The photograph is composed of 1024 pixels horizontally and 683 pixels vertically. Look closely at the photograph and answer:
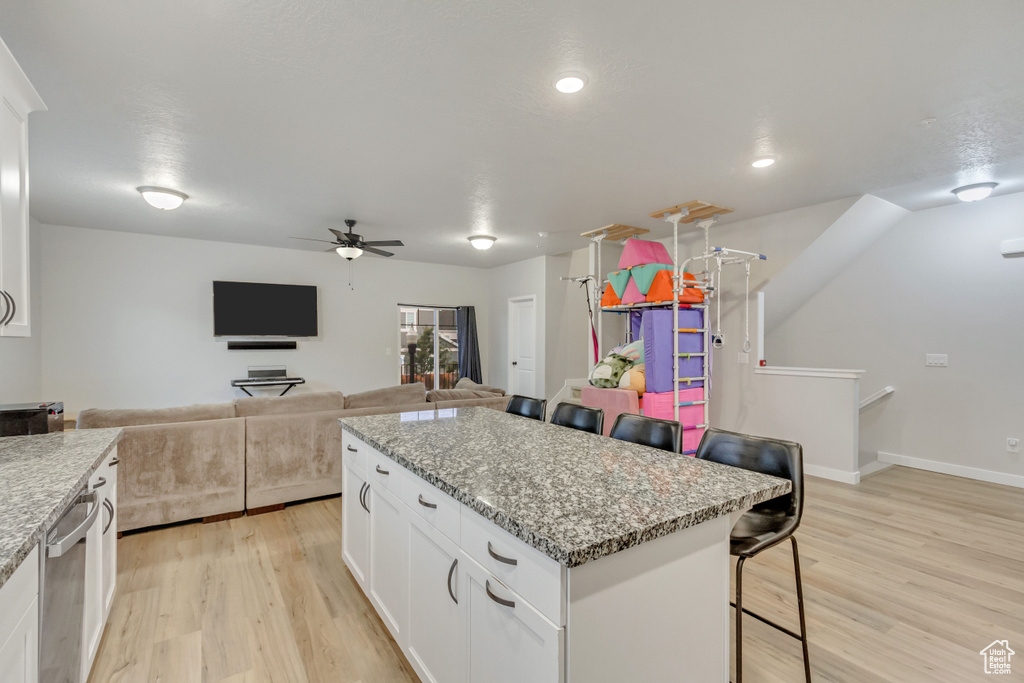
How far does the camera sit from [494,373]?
818 cm

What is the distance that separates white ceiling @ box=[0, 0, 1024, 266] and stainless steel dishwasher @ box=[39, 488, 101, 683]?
6.04ft

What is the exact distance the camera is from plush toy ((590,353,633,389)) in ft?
14.9

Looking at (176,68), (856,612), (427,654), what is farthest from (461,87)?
(856,612)

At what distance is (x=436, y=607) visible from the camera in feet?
5.08

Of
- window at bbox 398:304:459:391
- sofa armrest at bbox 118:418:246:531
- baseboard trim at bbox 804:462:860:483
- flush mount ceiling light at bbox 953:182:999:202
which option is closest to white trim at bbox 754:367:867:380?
baseboard trim at bbox 804:462:860:483

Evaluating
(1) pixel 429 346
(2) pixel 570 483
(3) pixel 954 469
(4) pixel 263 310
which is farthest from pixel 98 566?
(3) pixel 954 469

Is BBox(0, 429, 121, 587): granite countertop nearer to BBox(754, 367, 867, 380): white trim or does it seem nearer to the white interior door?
BBox(754, 367, 867, 380): white trim

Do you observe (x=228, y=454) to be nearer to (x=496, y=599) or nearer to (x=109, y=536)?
(x=109, y=536)

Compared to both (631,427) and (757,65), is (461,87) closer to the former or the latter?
(757,65)

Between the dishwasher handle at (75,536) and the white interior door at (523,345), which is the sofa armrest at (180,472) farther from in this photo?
the white interior door at (523,345)

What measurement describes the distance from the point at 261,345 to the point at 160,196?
2904 millimetres

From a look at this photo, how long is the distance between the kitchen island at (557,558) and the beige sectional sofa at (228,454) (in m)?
1.95

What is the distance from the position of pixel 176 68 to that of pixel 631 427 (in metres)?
2.75

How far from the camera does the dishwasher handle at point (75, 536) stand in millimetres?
1241
